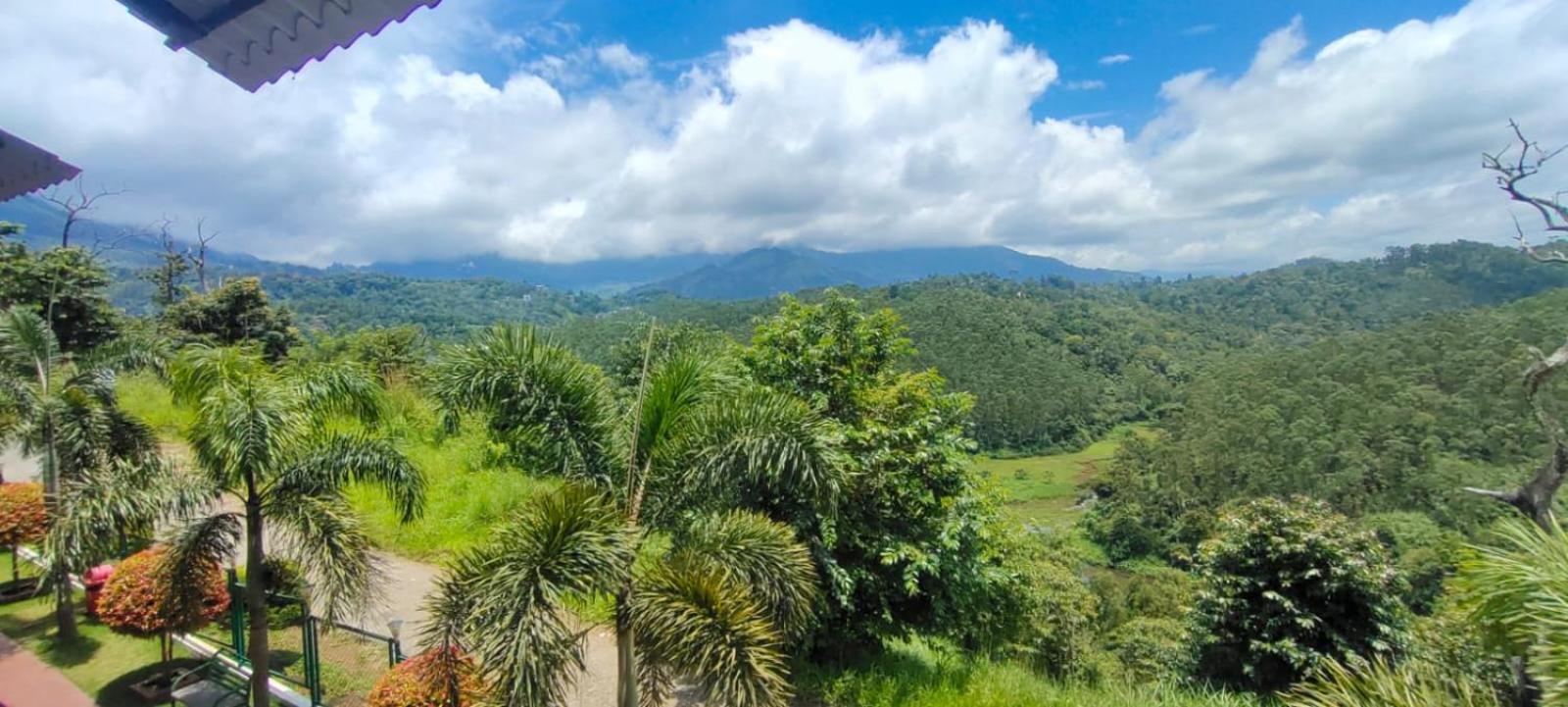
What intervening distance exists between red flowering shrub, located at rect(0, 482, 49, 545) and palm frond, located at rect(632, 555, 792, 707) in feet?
33.8

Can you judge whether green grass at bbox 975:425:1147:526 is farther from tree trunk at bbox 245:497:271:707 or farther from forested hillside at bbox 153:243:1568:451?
tree trunk at bbox 245:497:271:707

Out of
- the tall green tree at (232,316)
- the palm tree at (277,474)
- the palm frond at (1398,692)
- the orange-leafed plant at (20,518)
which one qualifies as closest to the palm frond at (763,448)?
the palm tree at (277,474)

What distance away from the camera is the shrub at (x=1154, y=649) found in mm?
11055

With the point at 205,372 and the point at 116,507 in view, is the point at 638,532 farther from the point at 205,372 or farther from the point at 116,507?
the point at 116,507

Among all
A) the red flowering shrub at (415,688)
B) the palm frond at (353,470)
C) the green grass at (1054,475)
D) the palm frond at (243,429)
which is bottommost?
the green grass at (1054,475)

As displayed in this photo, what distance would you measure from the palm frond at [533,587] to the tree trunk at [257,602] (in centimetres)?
245

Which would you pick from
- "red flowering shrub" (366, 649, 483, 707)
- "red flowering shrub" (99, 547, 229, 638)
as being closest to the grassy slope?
"red flowering shrub" (99, 547, 229, 638)

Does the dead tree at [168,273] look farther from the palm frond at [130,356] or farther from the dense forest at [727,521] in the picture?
the palm frond at [130,356]

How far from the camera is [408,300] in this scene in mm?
125375

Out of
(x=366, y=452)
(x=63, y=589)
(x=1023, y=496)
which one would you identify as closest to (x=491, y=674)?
(x=366, y=452)

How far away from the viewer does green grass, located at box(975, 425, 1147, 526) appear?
62688 mm

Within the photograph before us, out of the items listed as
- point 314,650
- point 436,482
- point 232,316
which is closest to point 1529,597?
point 314,650

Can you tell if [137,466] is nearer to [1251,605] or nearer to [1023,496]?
[1251,605]

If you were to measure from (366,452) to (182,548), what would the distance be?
1.78 meters
